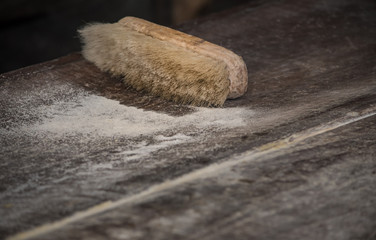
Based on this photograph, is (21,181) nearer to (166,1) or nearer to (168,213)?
(168,213)

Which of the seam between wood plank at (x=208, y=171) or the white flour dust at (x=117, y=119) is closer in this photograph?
the seam between wood plank at (x=208, y=171)

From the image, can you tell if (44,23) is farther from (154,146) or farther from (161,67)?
(154,146)

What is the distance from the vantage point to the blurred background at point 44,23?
4.64 metres

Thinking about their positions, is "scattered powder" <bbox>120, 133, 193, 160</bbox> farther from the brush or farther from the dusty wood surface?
the brush

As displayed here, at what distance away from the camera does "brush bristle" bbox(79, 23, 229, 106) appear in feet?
5.31

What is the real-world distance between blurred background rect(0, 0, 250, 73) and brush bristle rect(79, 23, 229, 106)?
256 cm

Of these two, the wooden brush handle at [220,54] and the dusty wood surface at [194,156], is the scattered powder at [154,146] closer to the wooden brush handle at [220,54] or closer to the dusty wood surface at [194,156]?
the dusty wood surface at [194,156]

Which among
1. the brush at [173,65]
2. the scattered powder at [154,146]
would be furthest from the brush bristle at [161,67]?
the scattered powder at [154,146]

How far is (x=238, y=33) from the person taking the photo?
227 cm

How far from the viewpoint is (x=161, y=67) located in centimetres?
168

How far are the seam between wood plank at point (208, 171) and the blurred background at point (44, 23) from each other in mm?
3077

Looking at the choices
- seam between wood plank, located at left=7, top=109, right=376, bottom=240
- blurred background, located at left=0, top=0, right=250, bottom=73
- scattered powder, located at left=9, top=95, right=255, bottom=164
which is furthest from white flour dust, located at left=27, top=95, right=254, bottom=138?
blurred background, located at left=0, top=0, right=250, bottom=73

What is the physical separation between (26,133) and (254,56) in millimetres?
1077

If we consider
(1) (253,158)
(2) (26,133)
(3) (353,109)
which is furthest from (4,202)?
(3) (353,109)
